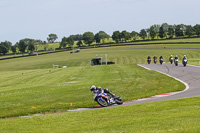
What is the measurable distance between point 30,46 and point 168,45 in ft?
334

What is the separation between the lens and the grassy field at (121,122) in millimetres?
8336

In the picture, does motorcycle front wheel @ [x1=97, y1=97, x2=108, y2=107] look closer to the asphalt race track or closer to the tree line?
the asphalt race track

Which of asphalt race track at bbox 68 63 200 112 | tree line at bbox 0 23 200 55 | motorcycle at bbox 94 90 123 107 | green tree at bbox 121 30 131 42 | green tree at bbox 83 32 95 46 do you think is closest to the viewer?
motorcycle at bbox 94 90 123 107

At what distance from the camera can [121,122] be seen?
31.8 feet

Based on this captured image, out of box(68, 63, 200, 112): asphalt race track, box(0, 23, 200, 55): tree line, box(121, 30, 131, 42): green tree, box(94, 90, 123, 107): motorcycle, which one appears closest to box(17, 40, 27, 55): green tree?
Result: box(0, 23, 200, 55): tree line

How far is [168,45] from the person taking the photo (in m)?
107

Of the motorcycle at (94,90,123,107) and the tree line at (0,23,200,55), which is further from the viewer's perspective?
the tree line at (0,23,200,55)

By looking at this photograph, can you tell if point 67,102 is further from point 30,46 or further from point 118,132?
point 30,46

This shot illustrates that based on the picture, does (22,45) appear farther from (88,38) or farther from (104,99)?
(104,99)

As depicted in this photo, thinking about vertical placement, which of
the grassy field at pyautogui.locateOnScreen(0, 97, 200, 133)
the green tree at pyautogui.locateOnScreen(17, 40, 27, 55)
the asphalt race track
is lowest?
the asphalt race track

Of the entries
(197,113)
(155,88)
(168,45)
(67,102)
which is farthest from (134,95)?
(168,45)

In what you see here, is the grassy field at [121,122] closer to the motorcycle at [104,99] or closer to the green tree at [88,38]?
the motorcycle at [104,99]

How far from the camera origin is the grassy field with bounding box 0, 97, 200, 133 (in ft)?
27.3

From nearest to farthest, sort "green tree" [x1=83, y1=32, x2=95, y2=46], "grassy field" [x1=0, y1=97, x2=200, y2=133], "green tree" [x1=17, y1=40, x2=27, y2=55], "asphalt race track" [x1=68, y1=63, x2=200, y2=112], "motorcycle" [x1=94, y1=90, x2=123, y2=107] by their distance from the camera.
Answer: "grassy field" [x1=0, y1=97, x2=200, y2=133]
"motorcycle" [x1=94, y1=90, x2=123, y2=107]
"asphalt race track" [x1=68, y1=63, x2=200, y2=112]
"green tree" [x1=17, y1=40, x2=27, y2=55]
"green tree" [x1=83, y1=32, x2=95, y2=46]
